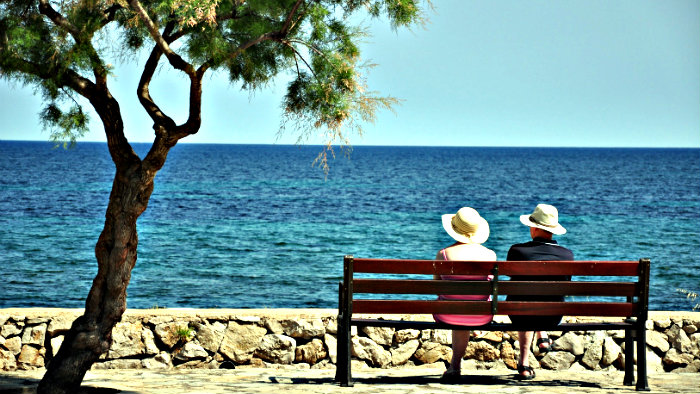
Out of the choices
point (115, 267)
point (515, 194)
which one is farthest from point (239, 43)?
point (515, 194)

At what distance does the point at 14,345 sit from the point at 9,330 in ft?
0.47

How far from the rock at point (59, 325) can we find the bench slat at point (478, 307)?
2976 millimetres

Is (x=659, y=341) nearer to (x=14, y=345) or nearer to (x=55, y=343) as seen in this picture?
(x=55, y=343)

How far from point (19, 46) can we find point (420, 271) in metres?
3.45

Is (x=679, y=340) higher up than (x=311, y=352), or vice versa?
(x=679, y=340)

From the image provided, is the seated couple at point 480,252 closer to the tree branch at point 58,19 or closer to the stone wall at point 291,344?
the stone wall at point 291,344

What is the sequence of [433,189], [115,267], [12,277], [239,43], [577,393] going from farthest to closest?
1. [433,189]
2. [12,277]
3. [239,43]
4. [115,267]
5. [577,393]

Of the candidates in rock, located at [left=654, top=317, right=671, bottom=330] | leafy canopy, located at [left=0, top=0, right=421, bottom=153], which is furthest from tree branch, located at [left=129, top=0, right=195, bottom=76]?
rock, located at [left=654, top=317, right=671, bottom=330]

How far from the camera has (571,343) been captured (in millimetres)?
7266

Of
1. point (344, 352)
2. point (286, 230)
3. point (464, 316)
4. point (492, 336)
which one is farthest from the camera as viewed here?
point (286, 230)

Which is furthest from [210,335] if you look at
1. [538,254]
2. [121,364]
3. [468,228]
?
[538,254]

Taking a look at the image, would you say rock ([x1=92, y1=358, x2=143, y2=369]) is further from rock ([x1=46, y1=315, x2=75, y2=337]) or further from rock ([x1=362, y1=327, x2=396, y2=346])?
rock ([x1=362, y1=327, x2=396, y2=346])

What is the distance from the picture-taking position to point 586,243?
31594mm

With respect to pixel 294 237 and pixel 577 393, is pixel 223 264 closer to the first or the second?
pixel 294 237
